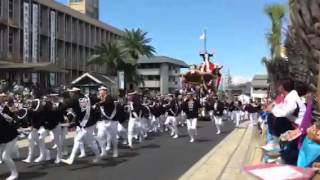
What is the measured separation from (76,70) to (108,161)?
59.3 metres

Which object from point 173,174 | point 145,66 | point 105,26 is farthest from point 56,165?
point 145,66

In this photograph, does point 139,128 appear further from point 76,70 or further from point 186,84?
point 76,70

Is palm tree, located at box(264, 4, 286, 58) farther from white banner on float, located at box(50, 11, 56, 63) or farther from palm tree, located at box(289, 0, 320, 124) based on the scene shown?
white banner on float, located at box(50, 11, 56, 63)

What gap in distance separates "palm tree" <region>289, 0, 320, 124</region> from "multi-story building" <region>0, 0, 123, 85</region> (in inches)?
1353

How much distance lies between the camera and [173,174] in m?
13.5

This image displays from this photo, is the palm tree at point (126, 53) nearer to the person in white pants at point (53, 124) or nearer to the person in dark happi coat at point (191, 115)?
the person in dark happi coat at point (191, 115)

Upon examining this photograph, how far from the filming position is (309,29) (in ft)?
18.8

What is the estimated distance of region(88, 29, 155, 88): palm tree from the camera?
65.0m

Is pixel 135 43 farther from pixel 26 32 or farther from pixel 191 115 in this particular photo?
pixel 191 115

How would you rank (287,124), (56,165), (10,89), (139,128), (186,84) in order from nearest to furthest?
(287,124) → (56,165) → (139,128) → (10,89) → (186,84)

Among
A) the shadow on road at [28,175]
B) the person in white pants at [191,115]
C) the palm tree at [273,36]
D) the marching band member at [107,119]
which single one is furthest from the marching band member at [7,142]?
the palm tree at [273,36]

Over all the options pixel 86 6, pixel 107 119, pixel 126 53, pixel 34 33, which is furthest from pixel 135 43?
pixel 107 119

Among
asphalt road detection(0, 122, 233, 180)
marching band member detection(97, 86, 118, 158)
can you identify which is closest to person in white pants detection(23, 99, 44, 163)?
asphalt road detection(0, 122, 233, 180)

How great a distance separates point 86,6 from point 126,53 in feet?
121
